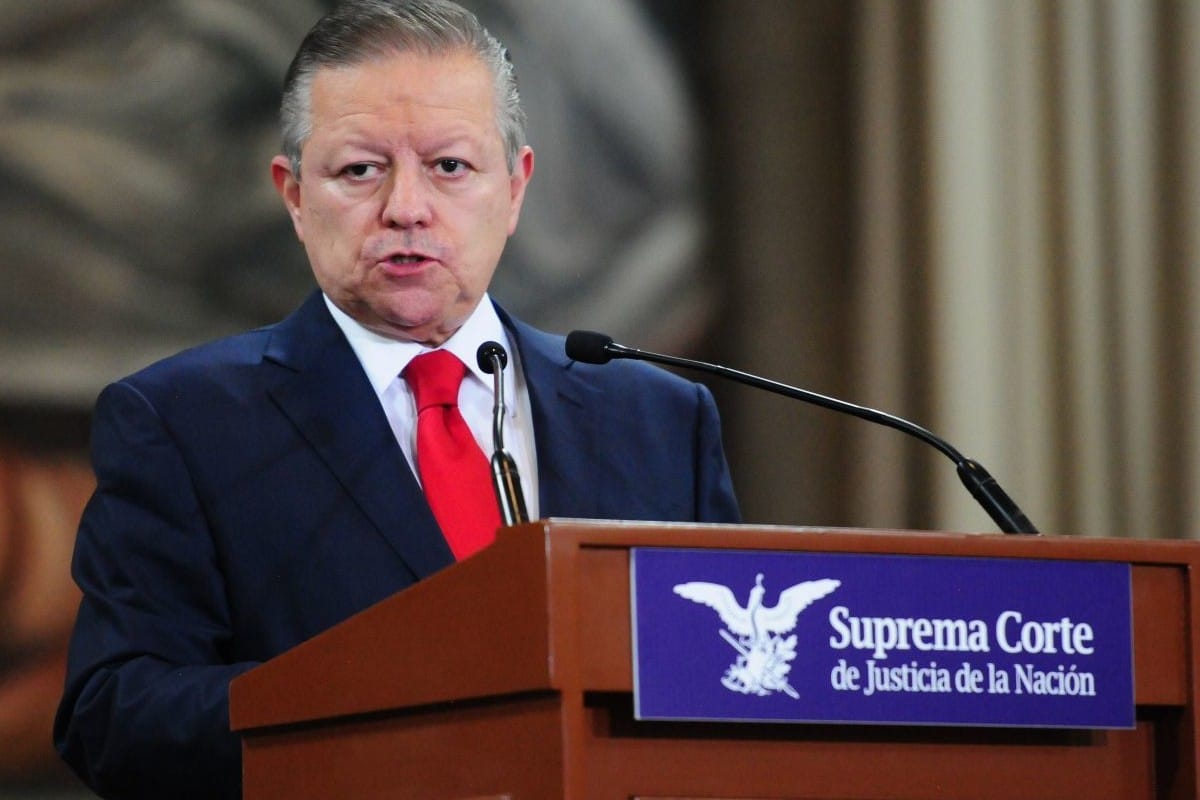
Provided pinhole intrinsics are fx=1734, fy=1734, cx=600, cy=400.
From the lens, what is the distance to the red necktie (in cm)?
214

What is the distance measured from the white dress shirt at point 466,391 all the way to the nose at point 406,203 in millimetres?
167

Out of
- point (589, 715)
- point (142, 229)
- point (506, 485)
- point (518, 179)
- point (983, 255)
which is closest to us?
point (589, 715)

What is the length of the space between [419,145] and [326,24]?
23 cm

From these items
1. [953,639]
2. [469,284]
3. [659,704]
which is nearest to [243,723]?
[659,704]

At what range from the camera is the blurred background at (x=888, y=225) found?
3584 mm

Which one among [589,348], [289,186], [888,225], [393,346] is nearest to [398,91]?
[289,186]

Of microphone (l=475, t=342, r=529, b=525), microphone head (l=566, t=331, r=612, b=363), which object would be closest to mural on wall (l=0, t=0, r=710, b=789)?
microphone head (l=566, t=331, r=612, b=363)

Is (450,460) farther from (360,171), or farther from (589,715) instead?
(589,715)

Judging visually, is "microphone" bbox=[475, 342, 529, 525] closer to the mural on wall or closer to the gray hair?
the gray hair

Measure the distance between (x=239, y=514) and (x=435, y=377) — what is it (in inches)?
12.5

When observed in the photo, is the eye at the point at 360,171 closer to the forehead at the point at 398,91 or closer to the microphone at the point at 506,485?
the forehead at the point at 398,91

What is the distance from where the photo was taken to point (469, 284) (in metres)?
2.37

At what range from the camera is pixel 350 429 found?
221 cm

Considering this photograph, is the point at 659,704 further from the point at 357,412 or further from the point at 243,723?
the point at 357,412
